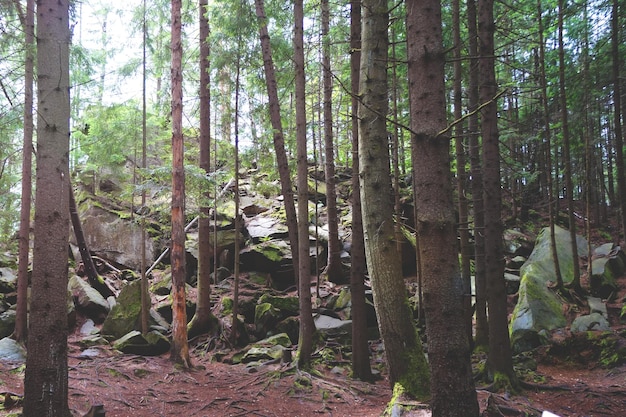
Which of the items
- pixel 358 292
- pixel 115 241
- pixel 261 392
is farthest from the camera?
pixel 115 241

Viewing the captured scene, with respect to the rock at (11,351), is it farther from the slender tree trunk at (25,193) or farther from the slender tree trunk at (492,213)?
the slender tree trunk at (492,213)

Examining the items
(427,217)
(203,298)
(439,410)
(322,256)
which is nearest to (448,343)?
(439,410)

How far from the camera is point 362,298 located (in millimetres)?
8617

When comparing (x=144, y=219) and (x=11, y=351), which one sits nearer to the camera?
(x=11, y=351)

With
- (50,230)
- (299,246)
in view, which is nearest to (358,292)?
(299,246)

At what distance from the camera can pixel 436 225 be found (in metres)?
3.42

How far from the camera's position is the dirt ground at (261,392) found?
267 inches

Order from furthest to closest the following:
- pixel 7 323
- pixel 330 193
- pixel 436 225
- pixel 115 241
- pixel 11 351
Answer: pixel 115 241 < pixel 330 193 < pixel 7 323 < pixel 11 351 < pixel 436 225

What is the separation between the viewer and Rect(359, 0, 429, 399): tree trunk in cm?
544

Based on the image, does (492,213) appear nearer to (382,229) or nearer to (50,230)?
(382,229)

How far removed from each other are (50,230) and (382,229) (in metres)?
4.25

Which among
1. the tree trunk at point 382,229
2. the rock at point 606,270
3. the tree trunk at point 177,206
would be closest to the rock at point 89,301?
the tree trunk at point 177,206

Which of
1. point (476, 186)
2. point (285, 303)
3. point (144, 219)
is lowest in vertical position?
point (285, 303)

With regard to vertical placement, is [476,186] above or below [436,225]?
above
